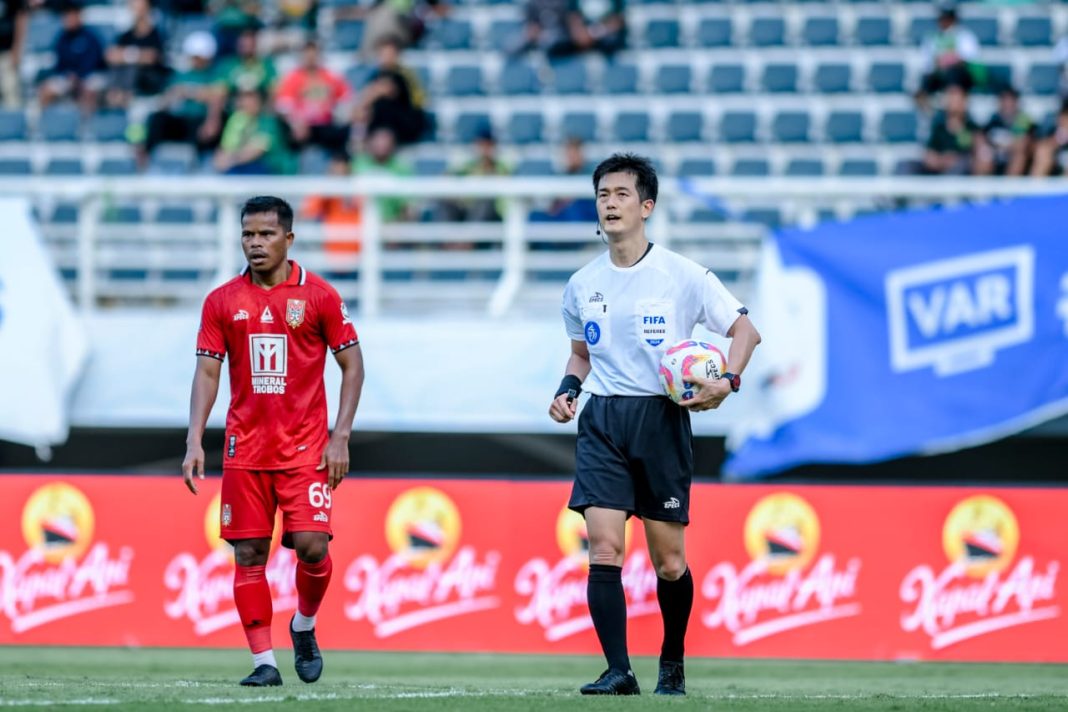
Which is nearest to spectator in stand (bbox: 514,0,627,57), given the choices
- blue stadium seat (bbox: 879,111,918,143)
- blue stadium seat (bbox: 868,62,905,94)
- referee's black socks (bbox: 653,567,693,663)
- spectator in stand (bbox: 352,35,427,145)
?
spectator in stand (bbox: 352,35,427,145)

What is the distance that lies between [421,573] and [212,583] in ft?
4.36

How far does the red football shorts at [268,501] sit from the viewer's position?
713cm

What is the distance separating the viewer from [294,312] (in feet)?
23.6

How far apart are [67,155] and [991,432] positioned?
9243mm

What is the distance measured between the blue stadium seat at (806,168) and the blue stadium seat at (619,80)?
76.3 inches

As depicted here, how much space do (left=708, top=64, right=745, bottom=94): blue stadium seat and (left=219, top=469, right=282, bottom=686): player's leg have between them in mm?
10175

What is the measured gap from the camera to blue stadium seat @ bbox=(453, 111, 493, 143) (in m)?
16.1

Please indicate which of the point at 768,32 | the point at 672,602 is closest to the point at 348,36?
the point at 768,32

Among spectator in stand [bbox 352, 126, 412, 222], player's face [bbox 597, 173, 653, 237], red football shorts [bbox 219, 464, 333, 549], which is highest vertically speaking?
spectator in stand [bbox 352, 126, 412, 222]

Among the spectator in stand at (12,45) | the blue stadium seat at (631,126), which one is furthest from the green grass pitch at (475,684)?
the spectator in stand at (12,45)

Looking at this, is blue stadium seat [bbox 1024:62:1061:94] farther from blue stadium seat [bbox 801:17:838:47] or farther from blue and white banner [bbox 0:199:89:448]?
blue and white banner [bbox 0:199:89:448]

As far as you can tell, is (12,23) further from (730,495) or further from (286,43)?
(730,495)

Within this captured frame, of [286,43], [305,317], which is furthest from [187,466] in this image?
[286,43]

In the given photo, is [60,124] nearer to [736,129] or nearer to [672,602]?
[736,129]
